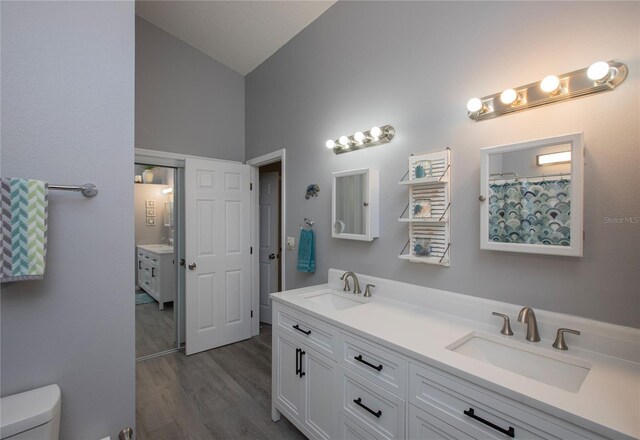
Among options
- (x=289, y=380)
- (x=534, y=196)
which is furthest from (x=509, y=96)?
(x=289, y=380)

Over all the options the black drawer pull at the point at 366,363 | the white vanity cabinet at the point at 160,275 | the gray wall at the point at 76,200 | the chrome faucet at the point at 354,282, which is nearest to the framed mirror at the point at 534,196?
the black drawer pull at the point at 366,363

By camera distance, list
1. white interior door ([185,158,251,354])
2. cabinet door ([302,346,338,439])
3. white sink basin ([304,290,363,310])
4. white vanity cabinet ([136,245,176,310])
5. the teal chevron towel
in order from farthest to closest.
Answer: white vanity cabinet ([136,245,176,310]), white interior door ([185,158,251,354]), white sink basin ([304,290,363,310]), cabinet door ([302,346,338,439]), the teal chevron towel

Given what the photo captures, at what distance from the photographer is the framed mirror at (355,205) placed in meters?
2.03

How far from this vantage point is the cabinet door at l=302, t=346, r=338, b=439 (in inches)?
62.0

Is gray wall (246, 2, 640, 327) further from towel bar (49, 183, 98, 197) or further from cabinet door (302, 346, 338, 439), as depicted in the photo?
towel bar (49, 183, 98, 197)

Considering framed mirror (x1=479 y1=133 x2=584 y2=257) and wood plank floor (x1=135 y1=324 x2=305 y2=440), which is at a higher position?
framed mirror (x1=479 y1=133 x2=584 y2=257)

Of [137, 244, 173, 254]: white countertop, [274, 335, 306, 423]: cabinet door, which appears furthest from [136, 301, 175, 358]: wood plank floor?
[274, 335, 306, 423]: cabinet door

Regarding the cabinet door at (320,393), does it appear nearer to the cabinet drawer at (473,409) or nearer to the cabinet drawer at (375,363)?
the cabinet drawer at (375,363)

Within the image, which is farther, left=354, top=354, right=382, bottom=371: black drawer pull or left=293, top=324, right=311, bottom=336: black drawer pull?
left=293, top=324, right=311, bottom=336: black drawer pull

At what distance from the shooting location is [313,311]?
5.56 feet

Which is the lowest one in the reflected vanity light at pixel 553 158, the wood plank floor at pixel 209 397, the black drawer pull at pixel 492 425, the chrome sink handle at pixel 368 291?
the wood plank floor at pixel 209 397

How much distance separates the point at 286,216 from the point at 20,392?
217 cm

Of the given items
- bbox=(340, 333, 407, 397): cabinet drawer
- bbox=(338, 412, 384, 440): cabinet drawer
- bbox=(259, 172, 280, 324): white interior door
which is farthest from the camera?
bbox=(259, 172, 280, 324): white interior door

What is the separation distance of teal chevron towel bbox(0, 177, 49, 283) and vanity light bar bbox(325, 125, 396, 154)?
1740 millimetres
